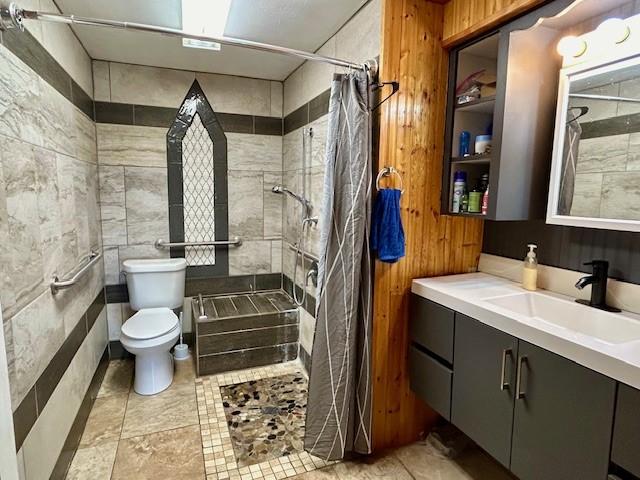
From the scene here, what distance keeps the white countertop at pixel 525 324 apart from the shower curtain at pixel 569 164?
0.43m

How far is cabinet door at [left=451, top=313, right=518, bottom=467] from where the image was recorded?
4.72ft

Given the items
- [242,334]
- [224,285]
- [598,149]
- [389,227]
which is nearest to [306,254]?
[242,334]

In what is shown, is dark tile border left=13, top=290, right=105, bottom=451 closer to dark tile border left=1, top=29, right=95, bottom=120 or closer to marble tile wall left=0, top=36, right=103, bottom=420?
marble tile wall left=0, top=36, right=103, bottom=420

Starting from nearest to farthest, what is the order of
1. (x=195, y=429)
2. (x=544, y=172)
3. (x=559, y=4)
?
(x=559, y=4), (x=544, y=172), (x=195, y=429)

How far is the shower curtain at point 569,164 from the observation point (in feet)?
5.31

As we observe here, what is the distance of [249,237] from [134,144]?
1.21 metres

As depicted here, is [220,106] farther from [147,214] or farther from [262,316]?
[262,316]

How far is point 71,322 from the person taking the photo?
2.03 m

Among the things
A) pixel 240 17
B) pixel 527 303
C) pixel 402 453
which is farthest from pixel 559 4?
pixel 402 453

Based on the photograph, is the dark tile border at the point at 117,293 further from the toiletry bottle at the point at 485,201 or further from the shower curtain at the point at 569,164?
the shower curtain at the point at 569,164

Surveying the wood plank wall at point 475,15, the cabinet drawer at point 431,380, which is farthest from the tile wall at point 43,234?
the wood plank wall at point 475,15

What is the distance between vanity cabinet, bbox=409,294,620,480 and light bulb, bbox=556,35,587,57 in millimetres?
1235

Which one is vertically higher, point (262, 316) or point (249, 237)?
point (249, 237)

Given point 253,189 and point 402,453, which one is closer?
point 402,453
